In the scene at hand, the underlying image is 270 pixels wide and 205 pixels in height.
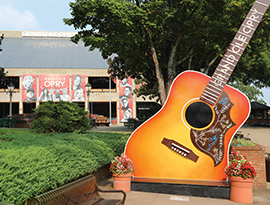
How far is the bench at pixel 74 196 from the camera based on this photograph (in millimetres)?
3633

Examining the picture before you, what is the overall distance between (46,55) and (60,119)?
4467 centimetres

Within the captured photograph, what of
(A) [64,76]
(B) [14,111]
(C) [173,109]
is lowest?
(B) [14,111]

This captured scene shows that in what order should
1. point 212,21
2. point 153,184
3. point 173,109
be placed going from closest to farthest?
1. point 153,184
2. point 173,109
3. point 212,21

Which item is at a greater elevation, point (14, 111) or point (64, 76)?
point (64, 76)

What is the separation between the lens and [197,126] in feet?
22.7

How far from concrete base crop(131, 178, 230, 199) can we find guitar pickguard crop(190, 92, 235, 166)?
0.67 metres

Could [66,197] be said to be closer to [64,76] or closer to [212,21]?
[212,21]

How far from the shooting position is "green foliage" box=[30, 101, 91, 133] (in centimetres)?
1033

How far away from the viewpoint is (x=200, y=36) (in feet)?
50.5

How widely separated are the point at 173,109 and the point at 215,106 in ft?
3.57

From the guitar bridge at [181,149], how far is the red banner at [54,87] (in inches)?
1615

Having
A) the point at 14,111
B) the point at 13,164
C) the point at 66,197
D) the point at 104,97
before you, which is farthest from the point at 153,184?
the point at 14,111

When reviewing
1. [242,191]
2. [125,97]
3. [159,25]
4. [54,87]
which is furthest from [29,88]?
[242,191]

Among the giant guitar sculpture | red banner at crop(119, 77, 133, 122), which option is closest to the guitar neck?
the giant guitar sculpture
